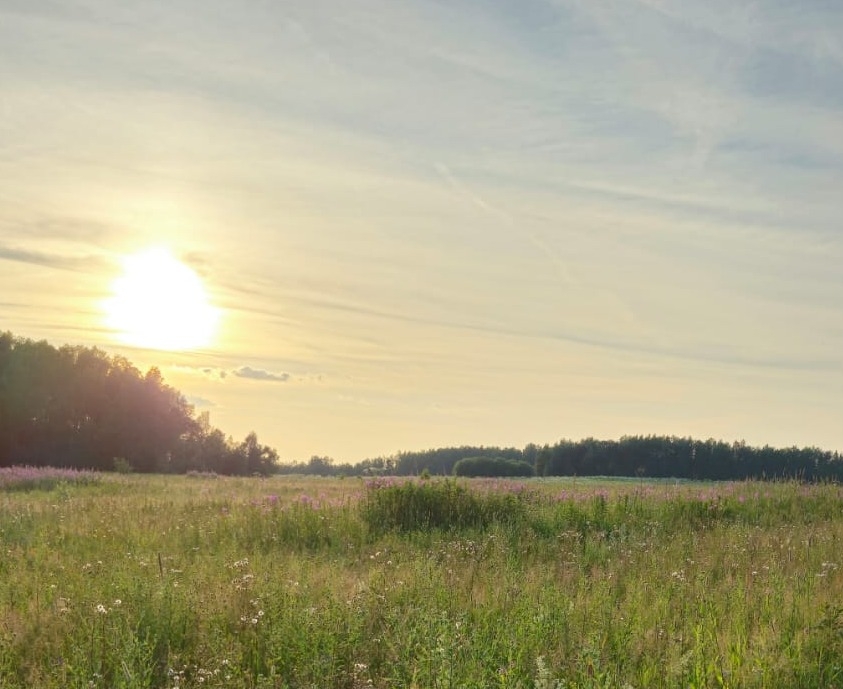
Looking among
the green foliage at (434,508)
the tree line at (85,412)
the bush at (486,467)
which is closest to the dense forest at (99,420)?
the tree line at (85,412)

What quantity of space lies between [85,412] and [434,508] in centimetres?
4868

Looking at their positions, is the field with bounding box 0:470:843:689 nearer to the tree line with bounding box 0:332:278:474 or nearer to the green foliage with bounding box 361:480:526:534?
the green foliage with bounding box 361:480:526:534

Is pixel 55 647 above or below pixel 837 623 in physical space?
below

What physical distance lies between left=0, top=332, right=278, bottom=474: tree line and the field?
4422 cm

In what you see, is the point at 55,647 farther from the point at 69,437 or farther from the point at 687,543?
the point at 69,437

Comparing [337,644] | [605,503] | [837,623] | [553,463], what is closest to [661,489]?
[605,503]

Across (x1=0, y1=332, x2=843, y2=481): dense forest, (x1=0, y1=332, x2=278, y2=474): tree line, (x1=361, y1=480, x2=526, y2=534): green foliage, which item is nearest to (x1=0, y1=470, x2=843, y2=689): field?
(x1=361, y1=480, x2=526, y2=534): green foliage

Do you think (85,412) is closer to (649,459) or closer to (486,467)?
(486,467)

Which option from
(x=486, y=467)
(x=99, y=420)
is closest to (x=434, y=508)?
(x=99, y=420)

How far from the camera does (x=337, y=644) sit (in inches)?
238

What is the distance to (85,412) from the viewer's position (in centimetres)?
5562

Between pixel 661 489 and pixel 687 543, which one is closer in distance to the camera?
pixel 687 543

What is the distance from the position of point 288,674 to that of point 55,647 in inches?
81.9

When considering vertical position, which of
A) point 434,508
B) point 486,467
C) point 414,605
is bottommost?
point 486,467
